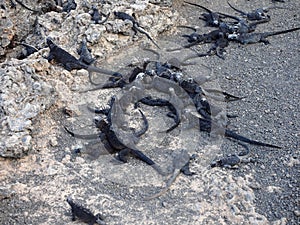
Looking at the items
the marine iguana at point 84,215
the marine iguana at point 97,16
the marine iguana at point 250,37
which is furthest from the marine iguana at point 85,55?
the marine iguana at point 84,215

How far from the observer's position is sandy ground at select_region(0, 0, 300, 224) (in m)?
3.99

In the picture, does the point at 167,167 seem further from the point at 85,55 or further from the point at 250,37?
the point at 250,37

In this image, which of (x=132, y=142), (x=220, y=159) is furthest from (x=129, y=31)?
(x=220, y=159)

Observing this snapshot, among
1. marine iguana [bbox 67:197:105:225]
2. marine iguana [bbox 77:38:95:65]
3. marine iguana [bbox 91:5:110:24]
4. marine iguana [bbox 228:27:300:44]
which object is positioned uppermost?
marine iguana [bbox 91:5:110:24]

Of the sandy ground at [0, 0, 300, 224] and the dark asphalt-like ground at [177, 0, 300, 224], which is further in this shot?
the dark asphalt-like ground at [177, 0, 300, 224]

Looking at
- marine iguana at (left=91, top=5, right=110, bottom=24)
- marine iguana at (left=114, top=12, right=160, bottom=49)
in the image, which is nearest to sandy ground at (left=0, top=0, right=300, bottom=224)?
marine iguana at (left=91, top=5, right=110, bottom=24)

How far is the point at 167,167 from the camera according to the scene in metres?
4.43

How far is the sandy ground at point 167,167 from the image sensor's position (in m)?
3.99

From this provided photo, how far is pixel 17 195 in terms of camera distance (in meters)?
4.21

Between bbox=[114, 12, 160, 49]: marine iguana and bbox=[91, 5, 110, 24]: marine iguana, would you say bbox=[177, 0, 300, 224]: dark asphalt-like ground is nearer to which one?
bbox=[114, 12, 160, 49]: marine iguana

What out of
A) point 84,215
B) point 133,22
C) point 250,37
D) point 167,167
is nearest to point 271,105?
point 167,167

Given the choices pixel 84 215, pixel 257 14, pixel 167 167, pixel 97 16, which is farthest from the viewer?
pixel 257 14

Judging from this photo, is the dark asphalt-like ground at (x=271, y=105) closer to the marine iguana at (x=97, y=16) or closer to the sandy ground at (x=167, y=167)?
the sandy ground at (x=167, y=167)

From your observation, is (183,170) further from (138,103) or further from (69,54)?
(69,54)
